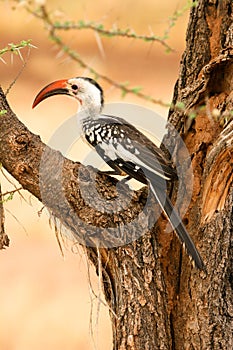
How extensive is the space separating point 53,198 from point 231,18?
2.45 feet

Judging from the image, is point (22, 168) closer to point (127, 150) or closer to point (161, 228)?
point (127, 150)

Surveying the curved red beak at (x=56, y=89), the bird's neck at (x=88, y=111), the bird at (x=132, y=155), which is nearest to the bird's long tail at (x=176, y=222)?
the bird at (x=132, y=155)

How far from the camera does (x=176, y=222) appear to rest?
1992 mm

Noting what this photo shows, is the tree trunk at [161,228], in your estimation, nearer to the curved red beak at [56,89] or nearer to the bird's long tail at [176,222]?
the bird's long tail at [176,222]

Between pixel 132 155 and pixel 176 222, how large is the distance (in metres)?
0.22

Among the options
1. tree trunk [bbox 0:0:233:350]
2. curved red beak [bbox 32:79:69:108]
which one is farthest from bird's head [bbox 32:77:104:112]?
tree trunk [bbox 0:0:233:350]

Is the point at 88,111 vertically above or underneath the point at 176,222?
above

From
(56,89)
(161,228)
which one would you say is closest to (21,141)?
(56,89)

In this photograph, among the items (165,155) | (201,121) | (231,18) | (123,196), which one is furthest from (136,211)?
(231,18)

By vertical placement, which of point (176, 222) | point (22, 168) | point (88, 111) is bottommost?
point (176, 222)

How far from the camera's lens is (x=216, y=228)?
2.02m

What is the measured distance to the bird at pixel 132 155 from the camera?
1987mm

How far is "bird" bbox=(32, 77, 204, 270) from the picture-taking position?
78.2 inches

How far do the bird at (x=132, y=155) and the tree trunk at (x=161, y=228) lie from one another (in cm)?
6
